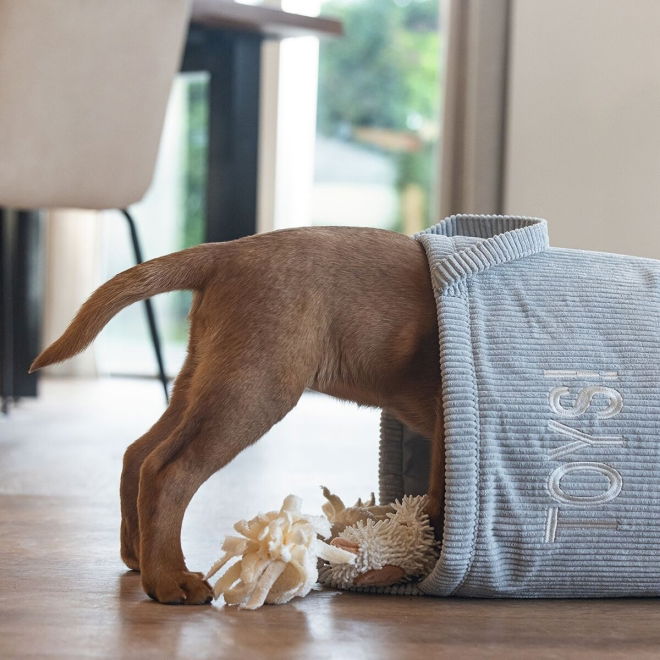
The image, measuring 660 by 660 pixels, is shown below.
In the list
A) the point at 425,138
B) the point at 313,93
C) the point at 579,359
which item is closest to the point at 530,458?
the point at 579,359

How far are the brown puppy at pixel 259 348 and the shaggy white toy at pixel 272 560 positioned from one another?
3 cm

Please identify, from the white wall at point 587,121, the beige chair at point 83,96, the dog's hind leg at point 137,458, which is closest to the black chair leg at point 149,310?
the beige chair at point 83,96

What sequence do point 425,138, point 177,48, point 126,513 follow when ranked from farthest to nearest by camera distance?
1. point 425,138
2. point 177,48
3. point 126,513

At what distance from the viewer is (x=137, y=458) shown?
115 cm

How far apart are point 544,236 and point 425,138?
2.98 meters

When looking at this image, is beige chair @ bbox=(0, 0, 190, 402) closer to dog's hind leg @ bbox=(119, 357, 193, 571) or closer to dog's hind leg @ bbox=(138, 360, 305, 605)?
dog's hind leg @ bbox=(119, 357, 193, 571)

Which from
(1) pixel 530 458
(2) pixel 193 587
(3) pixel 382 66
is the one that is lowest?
(2) pixel 193 587

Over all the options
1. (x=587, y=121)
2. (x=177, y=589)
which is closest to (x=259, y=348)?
(x=177, y=589)

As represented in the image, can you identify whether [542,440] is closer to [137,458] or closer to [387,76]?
[137,458]

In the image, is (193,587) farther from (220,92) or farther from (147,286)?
(220,92)

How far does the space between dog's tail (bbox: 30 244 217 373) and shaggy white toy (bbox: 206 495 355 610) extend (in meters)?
0.25

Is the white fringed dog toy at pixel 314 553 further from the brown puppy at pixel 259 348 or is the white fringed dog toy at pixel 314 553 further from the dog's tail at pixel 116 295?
the dog's tail at pixel 116 295

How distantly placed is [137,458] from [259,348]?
0.71ft

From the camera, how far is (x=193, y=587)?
1026mm
